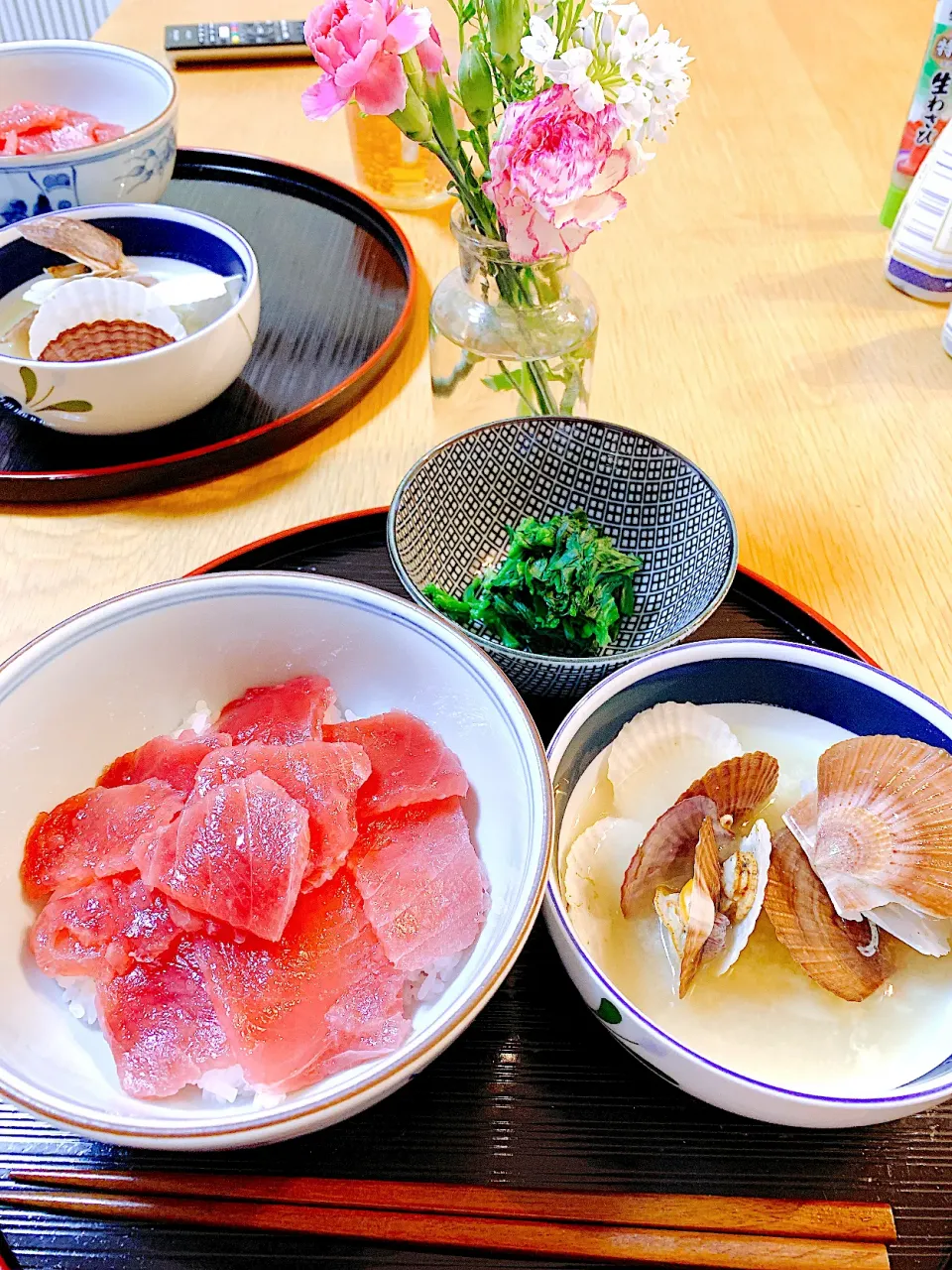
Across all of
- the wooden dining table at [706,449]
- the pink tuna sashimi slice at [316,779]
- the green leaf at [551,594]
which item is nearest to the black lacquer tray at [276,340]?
the wooden dining table at [706,449]

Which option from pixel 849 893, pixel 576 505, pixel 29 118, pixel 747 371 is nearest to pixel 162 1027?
pixel 849 893

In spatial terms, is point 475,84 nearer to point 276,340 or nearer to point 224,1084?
point 276,340

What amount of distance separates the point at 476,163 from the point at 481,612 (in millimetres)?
452

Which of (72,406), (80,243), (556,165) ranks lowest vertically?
(72,406)

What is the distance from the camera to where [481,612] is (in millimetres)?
918

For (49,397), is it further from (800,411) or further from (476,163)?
(800,411)

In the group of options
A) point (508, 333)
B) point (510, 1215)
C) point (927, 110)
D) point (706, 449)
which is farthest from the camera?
point (927, 110)

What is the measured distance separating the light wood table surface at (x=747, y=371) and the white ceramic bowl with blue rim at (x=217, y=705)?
26cm

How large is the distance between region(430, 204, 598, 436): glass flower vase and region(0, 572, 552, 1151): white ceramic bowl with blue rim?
1.23 ft

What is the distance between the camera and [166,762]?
2.56 feet

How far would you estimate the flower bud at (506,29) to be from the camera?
2.60 feet

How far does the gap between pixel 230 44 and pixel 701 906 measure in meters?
2.14

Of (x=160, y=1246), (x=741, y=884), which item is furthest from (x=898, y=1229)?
(x=160, y=1246)

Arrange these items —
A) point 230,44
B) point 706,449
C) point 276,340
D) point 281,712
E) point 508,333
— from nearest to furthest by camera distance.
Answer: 1. point 281,712
2. point 508,333
3. point 706,449
4. point 276,340
5. point 230,44
